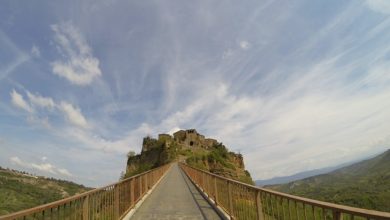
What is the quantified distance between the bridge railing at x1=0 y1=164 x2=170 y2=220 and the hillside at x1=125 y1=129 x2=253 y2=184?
4785cm

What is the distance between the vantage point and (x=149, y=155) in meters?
85.0

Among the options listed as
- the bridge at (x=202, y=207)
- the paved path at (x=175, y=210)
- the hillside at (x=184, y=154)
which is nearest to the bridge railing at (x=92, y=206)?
the bridge at (x=202, y=207)

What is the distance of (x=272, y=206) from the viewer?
5.63 meters

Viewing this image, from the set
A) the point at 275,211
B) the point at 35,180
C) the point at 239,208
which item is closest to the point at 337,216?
the point at 275,211

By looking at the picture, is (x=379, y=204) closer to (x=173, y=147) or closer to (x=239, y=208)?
(x=173, y=147)

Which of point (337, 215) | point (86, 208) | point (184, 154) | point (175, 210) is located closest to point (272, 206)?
point (337, 215)

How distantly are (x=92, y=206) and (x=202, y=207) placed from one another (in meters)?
6.06

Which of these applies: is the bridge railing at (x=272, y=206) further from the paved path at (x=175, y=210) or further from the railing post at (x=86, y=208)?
the railing post at (x=86, y=208)

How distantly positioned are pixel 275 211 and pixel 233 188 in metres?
3.51

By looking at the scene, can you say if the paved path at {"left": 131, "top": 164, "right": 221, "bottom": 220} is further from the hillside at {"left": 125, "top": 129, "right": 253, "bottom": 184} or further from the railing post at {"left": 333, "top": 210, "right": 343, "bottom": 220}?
the hillside at {"left": 125, "top": 129, "right": 253, "bottom": 184}

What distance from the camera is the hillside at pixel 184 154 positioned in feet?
203

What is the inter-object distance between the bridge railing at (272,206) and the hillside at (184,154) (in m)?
48.3

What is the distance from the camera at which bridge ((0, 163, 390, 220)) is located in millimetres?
3621

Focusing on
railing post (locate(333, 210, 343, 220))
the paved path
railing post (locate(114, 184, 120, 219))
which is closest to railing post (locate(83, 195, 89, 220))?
railing post (locate(114, 184, 120, 219))
